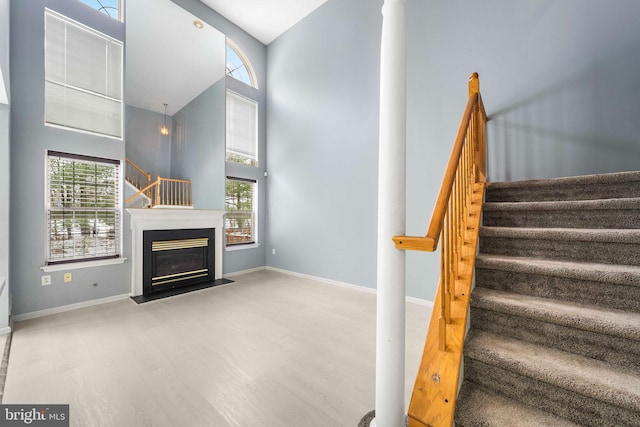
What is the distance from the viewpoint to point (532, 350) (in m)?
1.28

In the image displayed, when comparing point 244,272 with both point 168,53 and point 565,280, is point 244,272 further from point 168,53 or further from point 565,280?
point 565,280

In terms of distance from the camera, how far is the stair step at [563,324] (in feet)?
3.75

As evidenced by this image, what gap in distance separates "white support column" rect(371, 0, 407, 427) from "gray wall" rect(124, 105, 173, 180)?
7.49 metres

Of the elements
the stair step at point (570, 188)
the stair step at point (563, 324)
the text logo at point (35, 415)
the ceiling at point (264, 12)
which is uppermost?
the ceiling at point (264, 12)

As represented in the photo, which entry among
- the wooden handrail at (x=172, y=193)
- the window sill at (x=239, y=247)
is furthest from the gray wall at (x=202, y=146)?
the window sill at (x=239, y=247)

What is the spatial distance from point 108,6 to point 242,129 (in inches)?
96.8

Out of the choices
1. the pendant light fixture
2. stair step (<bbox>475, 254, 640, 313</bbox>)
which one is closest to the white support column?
stair step (<bbox>475, 254, 640, 313</bbox>)

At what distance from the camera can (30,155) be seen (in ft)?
9.73

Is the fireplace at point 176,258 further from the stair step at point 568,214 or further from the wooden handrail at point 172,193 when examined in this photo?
the stair step at point 568,214

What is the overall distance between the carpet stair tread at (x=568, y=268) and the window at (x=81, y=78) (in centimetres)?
460

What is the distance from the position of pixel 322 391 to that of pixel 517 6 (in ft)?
13.7

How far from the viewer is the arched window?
5.16 m

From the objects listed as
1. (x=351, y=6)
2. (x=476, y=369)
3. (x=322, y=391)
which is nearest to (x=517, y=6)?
(x=351, y=6)

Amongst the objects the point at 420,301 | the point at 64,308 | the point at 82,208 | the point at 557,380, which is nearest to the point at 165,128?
the point at 82,208
